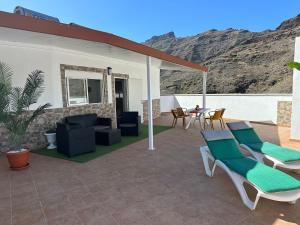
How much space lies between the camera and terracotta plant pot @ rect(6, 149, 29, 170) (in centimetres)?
503

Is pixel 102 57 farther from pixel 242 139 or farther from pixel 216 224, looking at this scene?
pixel 216 224

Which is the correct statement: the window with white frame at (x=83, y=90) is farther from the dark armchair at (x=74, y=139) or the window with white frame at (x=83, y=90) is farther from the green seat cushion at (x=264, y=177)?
the green seat cushion at (x=264, y=177)

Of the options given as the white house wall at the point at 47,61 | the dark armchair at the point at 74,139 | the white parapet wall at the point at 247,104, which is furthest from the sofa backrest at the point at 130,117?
the white parapet wall at the point at 247,104

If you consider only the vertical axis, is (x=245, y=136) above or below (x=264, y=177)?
above

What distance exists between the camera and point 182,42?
4578cm

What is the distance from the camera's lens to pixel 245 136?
5.68 meters

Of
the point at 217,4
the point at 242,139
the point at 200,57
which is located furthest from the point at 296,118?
the point at 217,4

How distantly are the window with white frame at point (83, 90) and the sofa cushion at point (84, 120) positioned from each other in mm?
811

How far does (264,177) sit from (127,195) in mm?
2225

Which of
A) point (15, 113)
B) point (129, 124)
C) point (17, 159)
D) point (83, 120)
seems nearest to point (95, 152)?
point (83, 120)

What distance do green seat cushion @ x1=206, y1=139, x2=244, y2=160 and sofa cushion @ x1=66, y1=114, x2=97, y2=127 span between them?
14.6 ft

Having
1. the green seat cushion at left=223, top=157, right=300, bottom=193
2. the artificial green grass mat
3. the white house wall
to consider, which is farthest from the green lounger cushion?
the white house wall

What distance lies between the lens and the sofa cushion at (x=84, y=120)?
7.04 metres

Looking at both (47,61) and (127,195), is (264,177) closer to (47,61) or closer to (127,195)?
(127,195)
